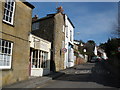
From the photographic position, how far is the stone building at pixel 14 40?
408 inches

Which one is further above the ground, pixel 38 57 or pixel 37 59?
pixel 38 57

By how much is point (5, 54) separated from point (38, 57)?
18.8 ft

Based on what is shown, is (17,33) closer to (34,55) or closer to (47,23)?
(34,55)

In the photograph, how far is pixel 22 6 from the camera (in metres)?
12.5

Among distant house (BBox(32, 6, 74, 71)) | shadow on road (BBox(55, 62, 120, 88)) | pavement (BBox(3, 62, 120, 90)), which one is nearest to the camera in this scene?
pavement (BBox(3, 62, 120, 90))

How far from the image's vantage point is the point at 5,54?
1061 centimetres

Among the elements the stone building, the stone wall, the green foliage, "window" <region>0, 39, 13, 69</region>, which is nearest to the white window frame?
the stone building

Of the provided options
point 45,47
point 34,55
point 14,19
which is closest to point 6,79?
point 14,19

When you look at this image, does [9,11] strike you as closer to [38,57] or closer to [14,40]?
[14,40]

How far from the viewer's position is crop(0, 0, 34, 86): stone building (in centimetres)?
1036

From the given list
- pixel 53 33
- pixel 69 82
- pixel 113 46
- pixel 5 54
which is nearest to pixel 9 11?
pixel 5 54

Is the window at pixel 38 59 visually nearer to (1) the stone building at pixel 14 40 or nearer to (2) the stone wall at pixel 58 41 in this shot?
(1) the stone building at pixel 14 40

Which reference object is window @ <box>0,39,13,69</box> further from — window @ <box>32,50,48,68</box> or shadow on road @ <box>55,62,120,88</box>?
shadow on road @ <box>55,62,120,88</box>

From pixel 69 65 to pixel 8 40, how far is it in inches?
784
